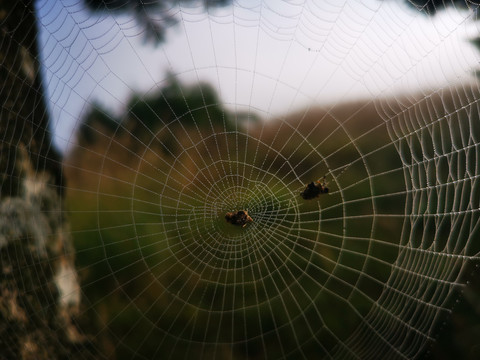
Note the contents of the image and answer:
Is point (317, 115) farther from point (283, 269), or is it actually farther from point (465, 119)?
point (283, 269)

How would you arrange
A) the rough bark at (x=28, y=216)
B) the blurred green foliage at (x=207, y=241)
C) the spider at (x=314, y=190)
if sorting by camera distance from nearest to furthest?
the spider at (x=314, y=190) < the rough bark at (x=28, y=216) < the blurred green foliage at (x=207, y=241)

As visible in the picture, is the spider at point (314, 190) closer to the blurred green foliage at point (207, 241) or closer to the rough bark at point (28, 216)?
the blurred green foliage at point (207, 241)

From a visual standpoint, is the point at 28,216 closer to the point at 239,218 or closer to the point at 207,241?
the point at 207,241

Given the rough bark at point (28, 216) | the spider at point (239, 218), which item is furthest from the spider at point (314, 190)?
the rough bark at point (28, 216)

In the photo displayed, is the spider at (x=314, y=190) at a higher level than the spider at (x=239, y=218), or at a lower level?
higher

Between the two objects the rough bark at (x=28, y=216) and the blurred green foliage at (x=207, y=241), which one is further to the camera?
the blurred green foliage at (x=207, y=241)

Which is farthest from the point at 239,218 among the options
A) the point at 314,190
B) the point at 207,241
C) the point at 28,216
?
the point at 28,216

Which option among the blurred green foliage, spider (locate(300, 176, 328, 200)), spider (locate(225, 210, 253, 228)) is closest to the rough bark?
the blurred green foliage

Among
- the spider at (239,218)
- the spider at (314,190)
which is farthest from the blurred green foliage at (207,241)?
the spider at (314,190)

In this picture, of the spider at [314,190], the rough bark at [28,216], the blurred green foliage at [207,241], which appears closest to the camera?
the spider at [314,190]
